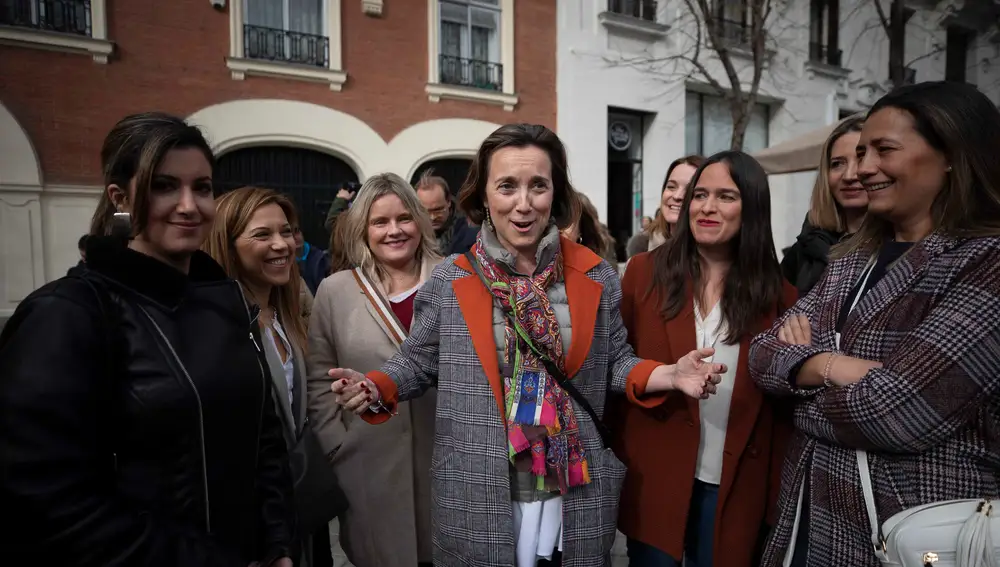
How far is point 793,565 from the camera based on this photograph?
1832 millimetres

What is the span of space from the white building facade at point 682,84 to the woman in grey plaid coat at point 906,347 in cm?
883

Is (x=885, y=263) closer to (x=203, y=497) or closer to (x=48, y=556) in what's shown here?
(x=203, y=497)

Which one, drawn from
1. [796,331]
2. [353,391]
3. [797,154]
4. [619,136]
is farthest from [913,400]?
[619,136]

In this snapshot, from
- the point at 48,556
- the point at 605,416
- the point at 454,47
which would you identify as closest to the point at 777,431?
the point at 605,416

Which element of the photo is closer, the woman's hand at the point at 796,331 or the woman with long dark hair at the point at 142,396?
the woman with long dark hair at the point at 142,396

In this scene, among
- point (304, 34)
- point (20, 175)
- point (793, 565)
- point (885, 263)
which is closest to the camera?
point (885, 263)

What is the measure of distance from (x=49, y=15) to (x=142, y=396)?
8.19 m

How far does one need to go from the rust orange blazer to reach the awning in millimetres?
4404

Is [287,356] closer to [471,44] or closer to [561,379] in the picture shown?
[561,379]

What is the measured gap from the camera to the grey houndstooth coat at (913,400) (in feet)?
4.68

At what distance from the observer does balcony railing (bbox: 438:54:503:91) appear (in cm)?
964

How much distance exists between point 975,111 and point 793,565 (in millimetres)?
1404

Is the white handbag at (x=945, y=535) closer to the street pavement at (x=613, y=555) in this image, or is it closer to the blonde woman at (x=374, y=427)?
the blonde woman at (x=374, y=427)

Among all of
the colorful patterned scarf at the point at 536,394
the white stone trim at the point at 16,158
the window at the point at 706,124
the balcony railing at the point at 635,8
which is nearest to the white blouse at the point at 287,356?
the colorful patterned scarf at the point at 536,394
